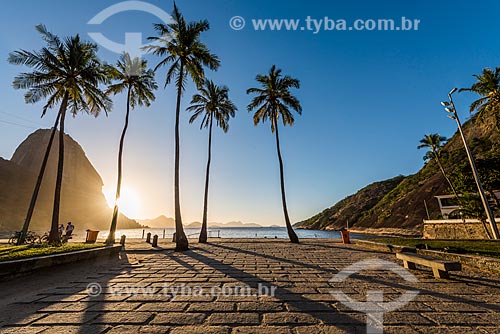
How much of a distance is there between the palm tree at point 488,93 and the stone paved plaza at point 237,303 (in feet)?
70.4

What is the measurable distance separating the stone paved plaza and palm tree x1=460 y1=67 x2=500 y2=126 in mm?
21461

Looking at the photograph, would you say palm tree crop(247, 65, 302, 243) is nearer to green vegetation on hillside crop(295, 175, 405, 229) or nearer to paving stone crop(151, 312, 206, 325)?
paving stone crop(151, 312, 206, 325)

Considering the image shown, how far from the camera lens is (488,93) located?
63.7 ft

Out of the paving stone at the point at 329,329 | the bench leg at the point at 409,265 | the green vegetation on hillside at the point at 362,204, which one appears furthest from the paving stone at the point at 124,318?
the green vegetation on hillside at the point at 362,204

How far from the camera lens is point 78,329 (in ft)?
8.97

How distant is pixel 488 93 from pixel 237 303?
27.9 m

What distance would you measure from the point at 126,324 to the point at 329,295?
3.31 m

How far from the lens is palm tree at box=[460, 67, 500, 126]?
18953 mm

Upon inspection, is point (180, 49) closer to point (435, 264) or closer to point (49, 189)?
point (435, 264)

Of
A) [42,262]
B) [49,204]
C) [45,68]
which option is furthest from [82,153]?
[42,262]

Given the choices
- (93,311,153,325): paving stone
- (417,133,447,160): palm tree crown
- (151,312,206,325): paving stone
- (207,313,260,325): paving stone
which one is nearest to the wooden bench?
(207,313,260,325): paving stone

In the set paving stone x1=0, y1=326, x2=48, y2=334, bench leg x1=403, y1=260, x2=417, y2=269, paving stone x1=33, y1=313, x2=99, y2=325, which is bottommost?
bench leg x1=403, y1=260, x2=417, y2=269

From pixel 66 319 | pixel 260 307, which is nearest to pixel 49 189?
pixel 66 319

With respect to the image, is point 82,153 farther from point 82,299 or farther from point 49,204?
point 82,299
